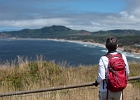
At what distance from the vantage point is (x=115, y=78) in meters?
3.70

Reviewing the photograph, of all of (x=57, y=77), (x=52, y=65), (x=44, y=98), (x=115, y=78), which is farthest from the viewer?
(x=52, y=65)

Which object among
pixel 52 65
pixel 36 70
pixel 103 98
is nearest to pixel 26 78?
pixel 36 70

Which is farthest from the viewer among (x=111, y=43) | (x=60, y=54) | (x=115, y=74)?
(x=60, y=54)

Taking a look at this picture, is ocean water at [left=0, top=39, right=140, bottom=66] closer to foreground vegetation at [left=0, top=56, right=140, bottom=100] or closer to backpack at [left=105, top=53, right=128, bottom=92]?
foreground vegetation at [left=0, top=56, right=140, bottom=100]

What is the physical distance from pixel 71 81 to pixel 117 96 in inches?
198

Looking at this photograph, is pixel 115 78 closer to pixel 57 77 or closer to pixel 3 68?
pixel 57 77

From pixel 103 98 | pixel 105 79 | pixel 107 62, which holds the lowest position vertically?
pixel 103 98

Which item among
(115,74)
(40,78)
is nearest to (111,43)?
(115,74)

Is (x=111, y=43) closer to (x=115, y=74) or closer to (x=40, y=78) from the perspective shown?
(x=115, y=74)

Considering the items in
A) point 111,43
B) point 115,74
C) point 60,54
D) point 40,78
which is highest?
point 111,43

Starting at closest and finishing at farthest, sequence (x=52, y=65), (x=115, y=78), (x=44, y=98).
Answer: (x=115, y=78)
(x=44, y=98)
(x=52, y=65)

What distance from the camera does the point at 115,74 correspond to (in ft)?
12.2

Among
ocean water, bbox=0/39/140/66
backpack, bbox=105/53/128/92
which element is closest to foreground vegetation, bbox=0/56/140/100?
backpack, bbox=105/53/128/92

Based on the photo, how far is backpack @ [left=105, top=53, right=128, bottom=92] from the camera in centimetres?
370
